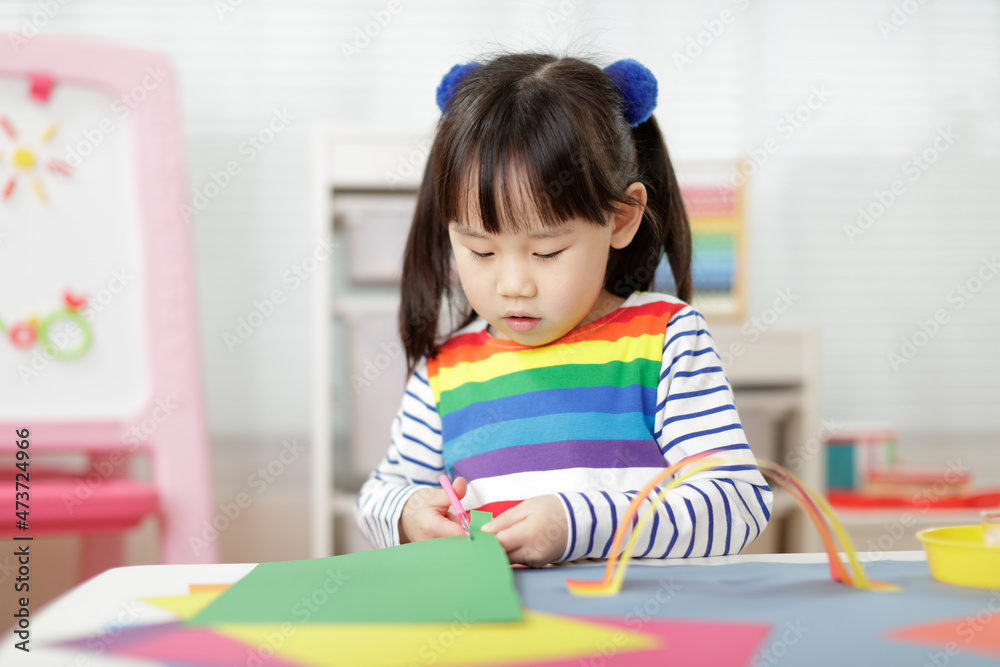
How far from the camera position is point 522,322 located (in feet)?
2.38

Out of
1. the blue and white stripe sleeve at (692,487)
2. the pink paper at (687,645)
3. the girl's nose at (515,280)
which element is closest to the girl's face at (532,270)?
the girl's nose at (515,280)

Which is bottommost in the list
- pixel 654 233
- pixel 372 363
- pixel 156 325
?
pixel 372 363

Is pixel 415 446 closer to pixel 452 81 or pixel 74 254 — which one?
pixel 452 81

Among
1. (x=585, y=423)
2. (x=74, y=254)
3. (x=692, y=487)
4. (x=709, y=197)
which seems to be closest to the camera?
(x=692, y=487)

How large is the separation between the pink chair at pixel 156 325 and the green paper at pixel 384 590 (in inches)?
32.5

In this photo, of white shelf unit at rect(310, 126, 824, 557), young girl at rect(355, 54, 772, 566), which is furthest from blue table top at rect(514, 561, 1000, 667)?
white shelf unit at rect(310, 126, 824, 557)

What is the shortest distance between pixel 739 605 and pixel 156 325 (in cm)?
109

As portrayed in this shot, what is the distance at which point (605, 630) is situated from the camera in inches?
15.1

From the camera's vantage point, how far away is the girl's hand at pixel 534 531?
56cm

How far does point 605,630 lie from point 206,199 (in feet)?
5.50

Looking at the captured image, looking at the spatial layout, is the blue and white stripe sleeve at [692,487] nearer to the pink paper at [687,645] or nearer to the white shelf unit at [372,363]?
the pink paper at [687,645]

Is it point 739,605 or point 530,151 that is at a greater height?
point 530,151

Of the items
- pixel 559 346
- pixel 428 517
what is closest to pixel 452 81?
pixel 559 346

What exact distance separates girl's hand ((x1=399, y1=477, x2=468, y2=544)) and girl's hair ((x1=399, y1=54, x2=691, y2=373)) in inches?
8.0
